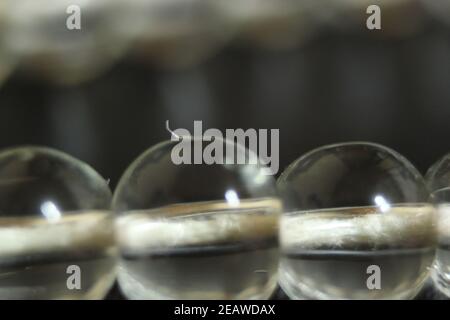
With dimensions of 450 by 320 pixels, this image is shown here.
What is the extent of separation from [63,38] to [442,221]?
306 millimetres

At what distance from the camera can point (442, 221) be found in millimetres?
437

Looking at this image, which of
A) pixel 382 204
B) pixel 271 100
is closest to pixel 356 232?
pixel 382 204

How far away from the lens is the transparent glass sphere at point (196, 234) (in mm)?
395

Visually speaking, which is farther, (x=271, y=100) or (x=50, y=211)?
(x=271, y=100)

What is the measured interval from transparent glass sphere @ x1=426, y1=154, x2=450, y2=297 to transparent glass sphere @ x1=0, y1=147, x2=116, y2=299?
0.72ft

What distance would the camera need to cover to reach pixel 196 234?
15.7 inches

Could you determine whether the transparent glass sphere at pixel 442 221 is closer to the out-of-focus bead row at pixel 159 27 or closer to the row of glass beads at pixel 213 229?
the row of glass beads at pixel 213 229

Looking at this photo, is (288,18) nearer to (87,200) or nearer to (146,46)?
(146,46)

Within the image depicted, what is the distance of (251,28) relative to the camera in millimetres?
524

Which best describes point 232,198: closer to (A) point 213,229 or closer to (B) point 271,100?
(A) point 213,229

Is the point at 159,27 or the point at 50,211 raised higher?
the point at 159,27

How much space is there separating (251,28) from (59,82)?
0.16 metres

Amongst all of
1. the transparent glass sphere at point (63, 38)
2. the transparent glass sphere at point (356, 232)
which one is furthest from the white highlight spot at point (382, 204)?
the transparent glass sphere at point (63, 38)
